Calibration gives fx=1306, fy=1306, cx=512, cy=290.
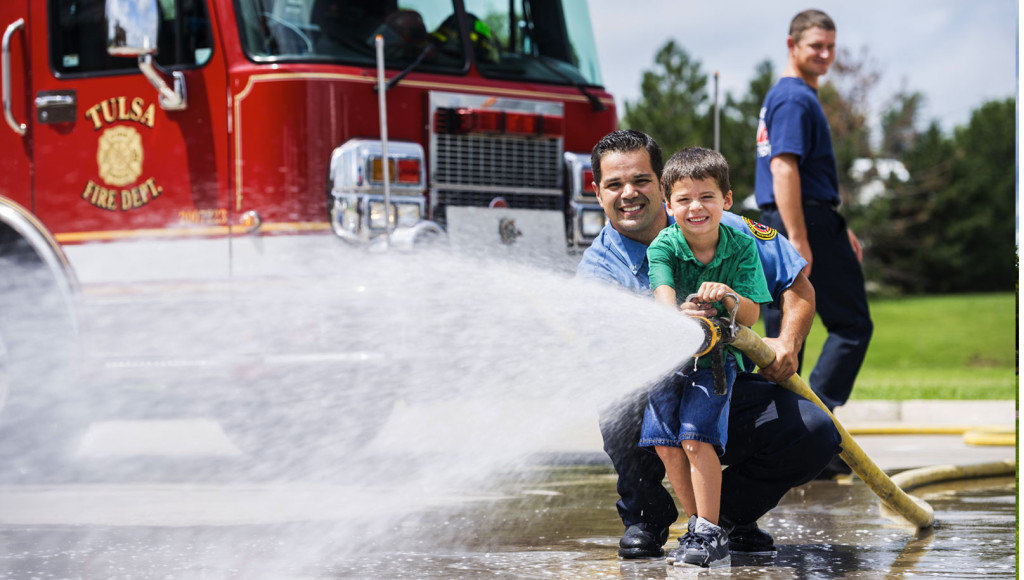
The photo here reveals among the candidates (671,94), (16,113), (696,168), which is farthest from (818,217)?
(671,94)

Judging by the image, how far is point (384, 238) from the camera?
6.00 m

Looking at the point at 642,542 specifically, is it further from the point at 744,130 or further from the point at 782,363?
the point at 744,130

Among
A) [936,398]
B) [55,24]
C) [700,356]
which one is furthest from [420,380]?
[936,398]

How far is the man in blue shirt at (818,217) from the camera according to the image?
520cm

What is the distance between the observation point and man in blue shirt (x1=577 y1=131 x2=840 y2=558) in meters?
3.71

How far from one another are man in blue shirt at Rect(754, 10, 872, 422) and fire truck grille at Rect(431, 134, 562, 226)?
1.63 metres

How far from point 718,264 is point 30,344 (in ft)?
12.8

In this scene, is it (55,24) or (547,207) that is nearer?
(55,24)

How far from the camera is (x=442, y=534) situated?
14.3 ft

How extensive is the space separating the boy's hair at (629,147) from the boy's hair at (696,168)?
0.18m

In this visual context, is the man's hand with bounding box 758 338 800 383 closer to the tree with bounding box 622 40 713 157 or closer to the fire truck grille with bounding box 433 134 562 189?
the fire truck grille with bounding box 433 134 562 189

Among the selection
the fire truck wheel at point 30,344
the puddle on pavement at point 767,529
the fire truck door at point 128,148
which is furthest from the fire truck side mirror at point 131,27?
the puddle on pavement at point 767,529

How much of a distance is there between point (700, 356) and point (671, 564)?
24.9 inches

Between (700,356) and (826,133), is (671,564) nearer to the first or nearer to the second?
(700,356)
